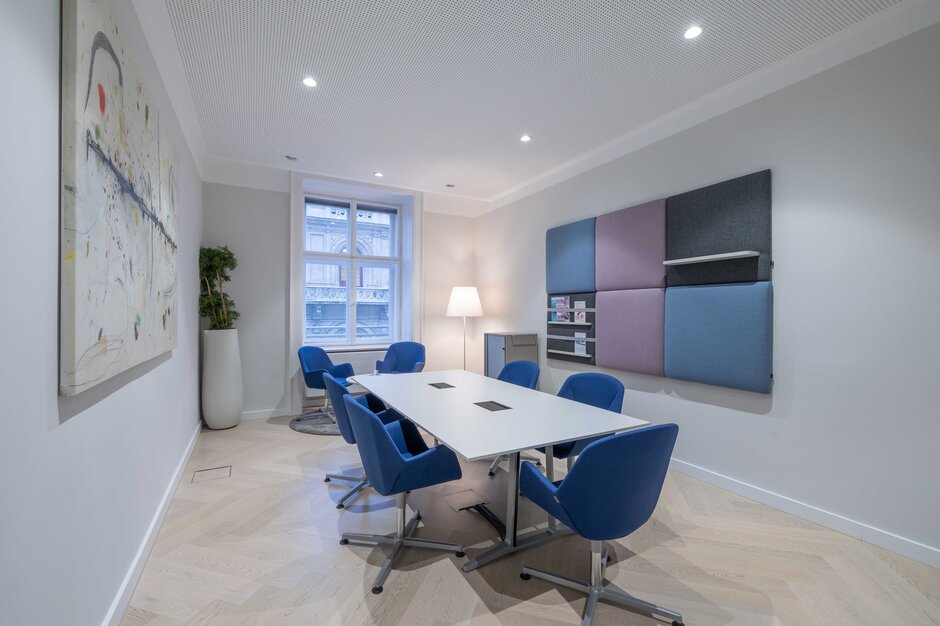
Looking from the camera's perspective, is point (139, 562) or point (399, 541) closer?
point (139, 562)

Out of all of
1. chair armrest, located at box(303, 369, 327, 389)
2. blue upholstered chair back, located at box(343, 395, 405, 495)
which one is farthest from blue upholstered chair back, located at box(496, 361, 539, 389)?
chair armrest, located at box(303, 369, 327, 389)

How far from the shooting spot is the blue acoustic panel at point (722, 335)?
112 inches

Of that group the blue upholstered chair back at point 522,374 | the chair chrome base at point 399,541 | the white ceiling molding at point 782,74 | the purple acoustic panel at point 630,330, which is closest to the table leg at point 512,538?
the chair chrome base at point 399,541

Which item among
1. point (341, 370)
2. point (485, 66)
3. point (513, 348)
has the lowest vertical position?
point (341, 370)

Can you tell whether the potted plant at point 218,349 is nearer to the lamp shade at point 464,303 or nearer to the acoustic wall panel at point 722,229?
the lamp shade at point 464,303

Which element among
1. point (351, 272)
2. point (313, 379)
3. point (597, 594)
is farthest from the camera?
point (351, 272)

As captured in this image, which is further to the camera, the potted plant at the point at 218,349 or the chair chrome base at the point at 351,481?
the potted plant at the point at 218,349

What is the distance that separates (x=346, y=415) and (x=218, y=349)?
2.66m

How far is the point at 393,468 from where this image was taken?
6.47 ft

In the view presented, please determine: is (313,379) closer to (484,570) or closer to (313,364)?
(313,364)

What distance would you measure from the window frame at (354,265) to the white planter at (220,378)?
1.01 metres

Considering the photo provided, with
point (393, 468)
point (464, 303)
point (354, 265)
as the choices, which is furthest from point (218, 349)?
point (393, 468)

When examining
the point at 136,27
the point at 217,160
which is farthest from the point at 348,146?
the point at 136,27

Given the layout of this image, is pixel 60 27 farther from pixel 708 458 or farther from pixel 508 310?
pixel 508 310
